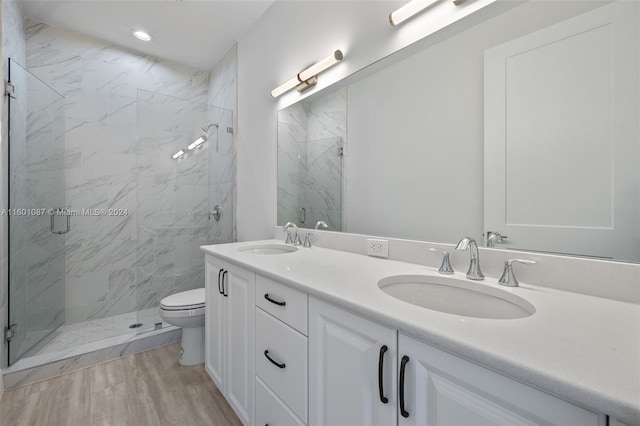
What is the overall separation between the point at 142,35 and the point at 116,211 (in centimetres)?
165

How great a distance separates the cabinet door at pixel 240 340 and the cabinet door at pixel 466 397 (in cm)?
79

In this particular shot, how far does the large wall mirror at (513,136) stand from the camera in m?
0.76

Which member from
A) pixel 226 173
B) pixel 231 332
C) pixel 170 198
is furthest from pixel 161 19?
pixel 231 332

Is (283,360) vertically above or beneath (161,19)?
beneath

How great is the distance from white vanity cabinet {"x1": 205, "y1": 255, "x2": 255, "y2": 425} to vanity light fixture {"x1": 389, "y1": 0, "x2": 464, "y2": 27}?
1310 mm

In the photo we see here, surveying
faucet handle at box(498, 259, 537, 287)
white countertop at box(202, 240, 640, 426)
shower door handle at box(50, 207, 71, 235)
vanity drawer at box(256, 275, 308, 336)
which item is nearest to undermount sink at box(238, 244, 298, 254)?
vanity drawer at box(256, 275, 308, 336)

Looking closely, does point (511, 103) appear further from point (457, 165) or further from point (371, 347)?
point (371, 347)

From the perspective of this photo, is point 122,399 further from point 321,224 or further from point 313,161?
point 313,161

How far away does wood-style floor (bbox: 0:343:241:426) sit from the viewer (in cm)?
142

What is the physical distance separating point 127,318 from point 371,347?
2.75 m

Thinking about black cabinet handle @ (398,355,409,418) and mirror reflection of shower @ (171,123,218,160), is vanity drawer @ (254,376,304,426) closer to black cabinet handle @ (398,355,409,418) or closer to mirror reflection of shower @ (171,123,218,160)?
black cabinet handle @ (398,355,409,418)

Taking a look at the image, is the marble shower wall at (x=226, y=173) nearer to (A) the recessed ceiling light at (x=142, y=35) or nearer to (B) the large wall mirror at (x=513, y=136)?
(A) the recessed ceiling light at (x=142, y=35)

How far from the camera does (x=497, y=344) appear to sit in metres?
0.49

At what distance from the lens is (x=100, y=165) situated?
99.7 inches
